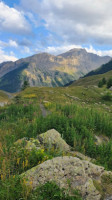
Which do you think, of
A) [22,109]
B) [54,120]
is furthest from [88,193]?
[22,109]

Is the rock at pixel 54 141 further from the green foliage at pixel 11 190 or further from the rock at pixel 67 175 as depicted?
the green foliage at pixel 11 190

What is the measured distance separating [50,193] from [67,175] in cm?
91

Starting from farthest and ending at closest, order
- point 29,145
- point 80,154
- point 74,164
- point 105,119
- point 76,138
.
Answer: point 105,119, point 76,138, point 80,154, point 29,145, point 74,164

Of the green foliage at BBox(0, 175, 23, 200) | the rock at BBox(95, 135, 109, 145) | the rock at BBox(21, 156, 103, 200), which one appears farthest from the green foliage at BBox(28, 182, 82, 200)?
the rock at BBox(95, 135, 109, 145)

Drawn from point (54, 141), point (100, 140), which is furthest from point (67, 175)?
point (100, 140)

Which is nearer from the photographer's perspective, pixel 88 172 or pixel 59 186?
pixel 59 186

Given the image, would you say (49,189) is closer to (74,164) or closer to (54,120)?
(74,164)

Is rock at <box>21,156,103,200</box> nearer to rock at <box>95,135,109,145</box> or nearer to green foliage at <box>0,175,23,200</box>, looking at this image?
green foliage at <box>0,175,23,200</box>

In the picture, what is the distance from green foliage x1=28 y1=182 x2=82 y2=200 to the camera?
12.3 feet

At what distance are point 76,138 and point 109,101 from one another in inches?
1257

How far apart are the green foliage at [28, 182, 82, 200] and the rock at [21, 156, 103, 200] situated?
19 centimetres

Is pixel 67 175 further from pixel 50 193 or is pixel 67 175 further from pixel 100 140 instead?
pixel 100 140

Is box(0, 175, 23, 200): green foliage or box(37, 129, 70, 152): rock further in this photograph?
box(37, 129, 70, 152): rock

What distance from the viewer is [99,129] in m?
10.9
